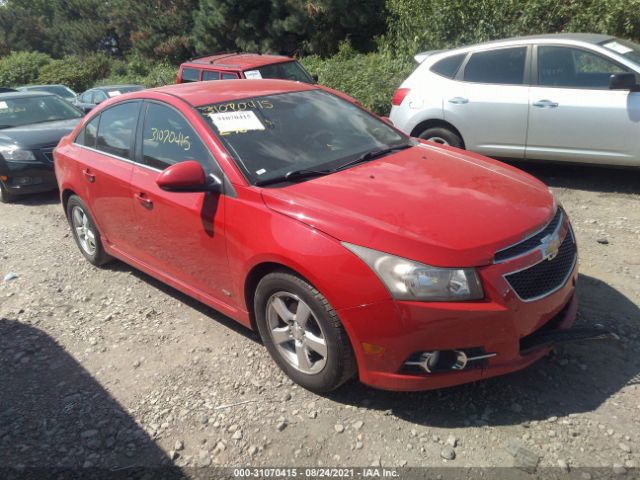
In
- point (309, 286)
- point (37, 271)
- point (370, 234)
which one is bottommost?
point (37, 271)

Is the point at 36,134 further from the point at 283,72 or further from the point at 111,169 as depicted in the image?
the point at 111,169

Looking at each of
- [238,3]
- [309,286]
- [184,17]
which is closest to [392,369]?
[309,286]

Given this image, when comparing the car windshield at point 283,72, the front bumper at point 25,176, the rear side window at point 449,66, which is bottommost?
the front bumper at point 25,176

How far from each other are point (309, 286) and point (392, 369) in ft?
1.93

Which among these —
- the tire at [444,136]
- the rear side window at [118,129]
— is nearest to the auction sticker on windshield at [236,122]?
the rear side window at [118,129]

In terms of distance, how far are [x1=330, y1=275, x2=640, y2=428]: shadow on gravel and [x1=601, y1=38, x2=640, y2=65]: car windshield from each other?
3584mm

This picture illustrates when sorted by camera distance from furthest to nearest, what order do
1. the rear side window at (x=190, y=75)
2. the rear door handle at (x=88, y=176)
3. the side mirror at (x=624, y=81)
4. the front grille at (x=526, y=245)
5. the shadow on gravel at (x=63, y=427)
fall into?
the rear side window at (x=190, y=75) → the side mirror at (x=624, y=81) → the rear door handle at (x=88, y=176) → the shadow on gravel at (x=63, y=427) → the front grille at (x=526, y=245)

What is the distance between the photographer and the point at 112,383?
350 centimetres

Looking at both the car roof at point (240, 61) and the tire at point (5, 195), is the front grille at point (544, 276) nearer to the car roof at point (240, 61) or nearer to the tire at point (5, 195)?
the car roof at point (240, 61)

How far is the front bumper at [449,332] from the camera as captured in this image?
8.61 feet

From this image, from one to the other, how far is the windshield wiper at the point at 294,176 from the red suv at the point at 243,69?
6048 mm

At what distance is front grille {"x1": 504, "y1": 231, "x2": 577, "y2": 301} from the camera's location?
274 centimetres

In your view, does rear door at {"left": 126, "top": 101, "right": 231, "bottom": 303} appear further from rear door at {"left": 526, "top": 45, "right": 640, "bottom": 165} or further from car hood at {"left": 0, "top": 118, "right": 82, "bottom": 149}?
car hood at {"left": 0, "top": 118, "right": 82, "bottom": 149}

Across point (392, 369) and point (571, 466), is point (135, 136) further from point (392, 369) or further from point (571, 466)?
point (571, 466)
